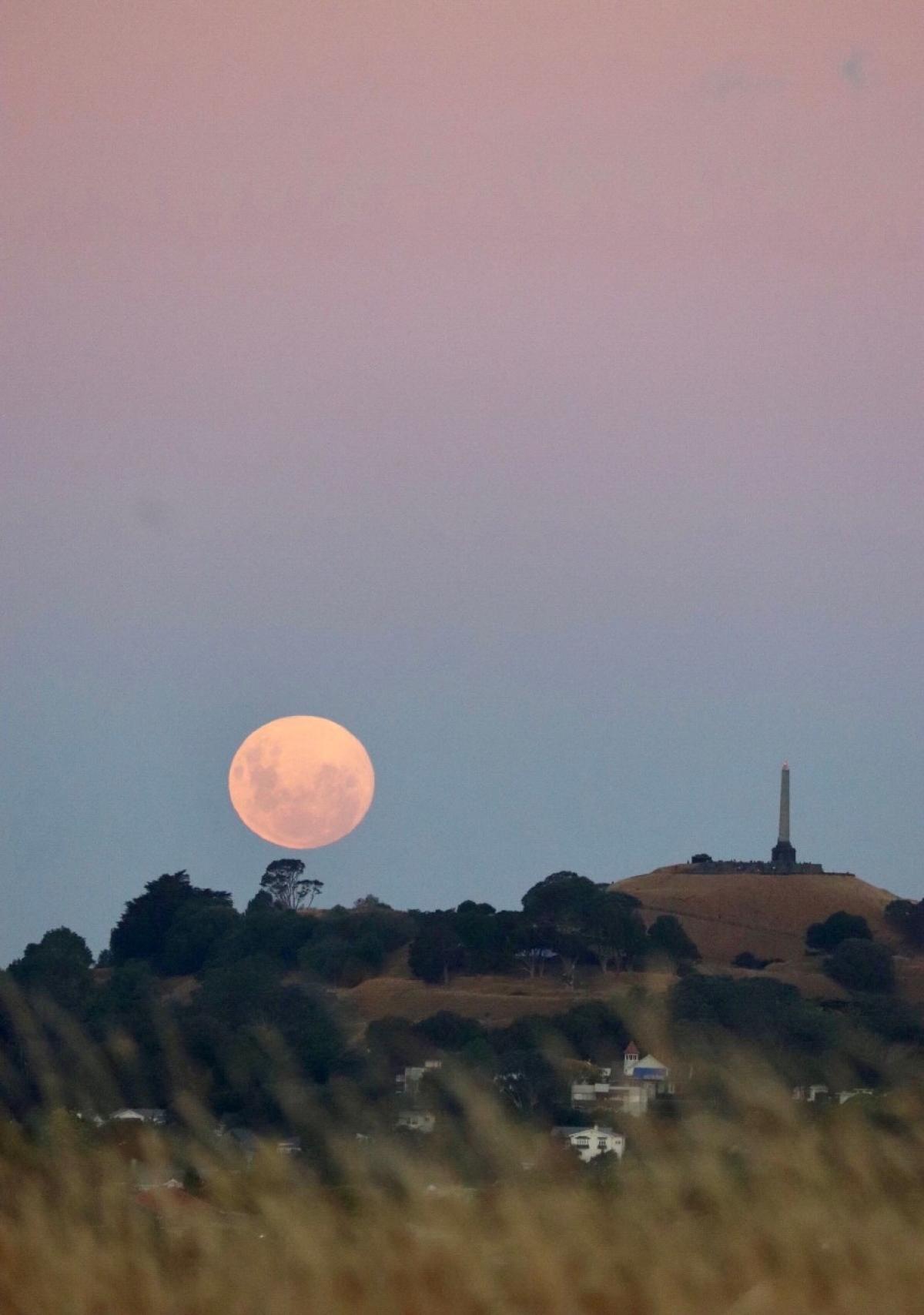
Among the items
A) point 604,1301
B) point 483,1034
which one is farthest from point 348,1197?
point 483,1034

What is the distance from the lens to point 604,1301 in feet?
16.9

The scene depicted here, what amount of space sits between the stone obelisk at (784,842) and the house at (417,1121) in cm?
7834

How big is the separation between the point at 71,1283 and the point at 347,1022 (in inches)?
1766

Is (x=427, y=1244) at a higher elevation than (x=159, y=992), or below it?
below

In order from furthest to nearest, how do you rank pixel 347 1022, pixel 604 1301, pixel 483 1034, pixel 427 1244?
pixel 347 1022
pixel 483 1034
pixel 427 1244
pixel 604 1301

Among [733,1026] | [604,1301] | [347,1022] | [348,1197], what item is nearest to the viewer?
[604,1301]

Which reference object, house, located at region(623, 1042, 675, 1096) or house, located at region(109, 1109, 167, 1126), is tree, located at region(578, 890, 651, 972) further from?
house, located at region(109, 1109, 167, 1126)

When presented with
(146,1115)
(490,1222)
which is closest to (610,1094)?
(146,1115)

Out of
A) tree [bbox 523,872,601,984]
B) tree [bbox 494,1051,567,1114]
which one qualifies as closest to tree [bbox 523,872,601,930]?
tree [bbox 523,872,601,984]

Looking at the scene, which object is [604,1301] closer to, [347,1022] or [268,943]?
[347,1022]

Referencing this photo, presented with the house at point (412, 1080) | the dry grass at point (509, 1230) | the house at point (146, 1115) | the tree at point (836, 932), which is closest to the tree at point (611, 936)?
the tree at point (836, 932)

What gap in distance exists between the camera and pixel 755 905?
271 ft

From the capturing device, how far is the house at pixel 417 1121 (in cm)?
1010

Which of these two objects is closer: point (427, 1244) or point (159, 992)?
point (427, 1244)
